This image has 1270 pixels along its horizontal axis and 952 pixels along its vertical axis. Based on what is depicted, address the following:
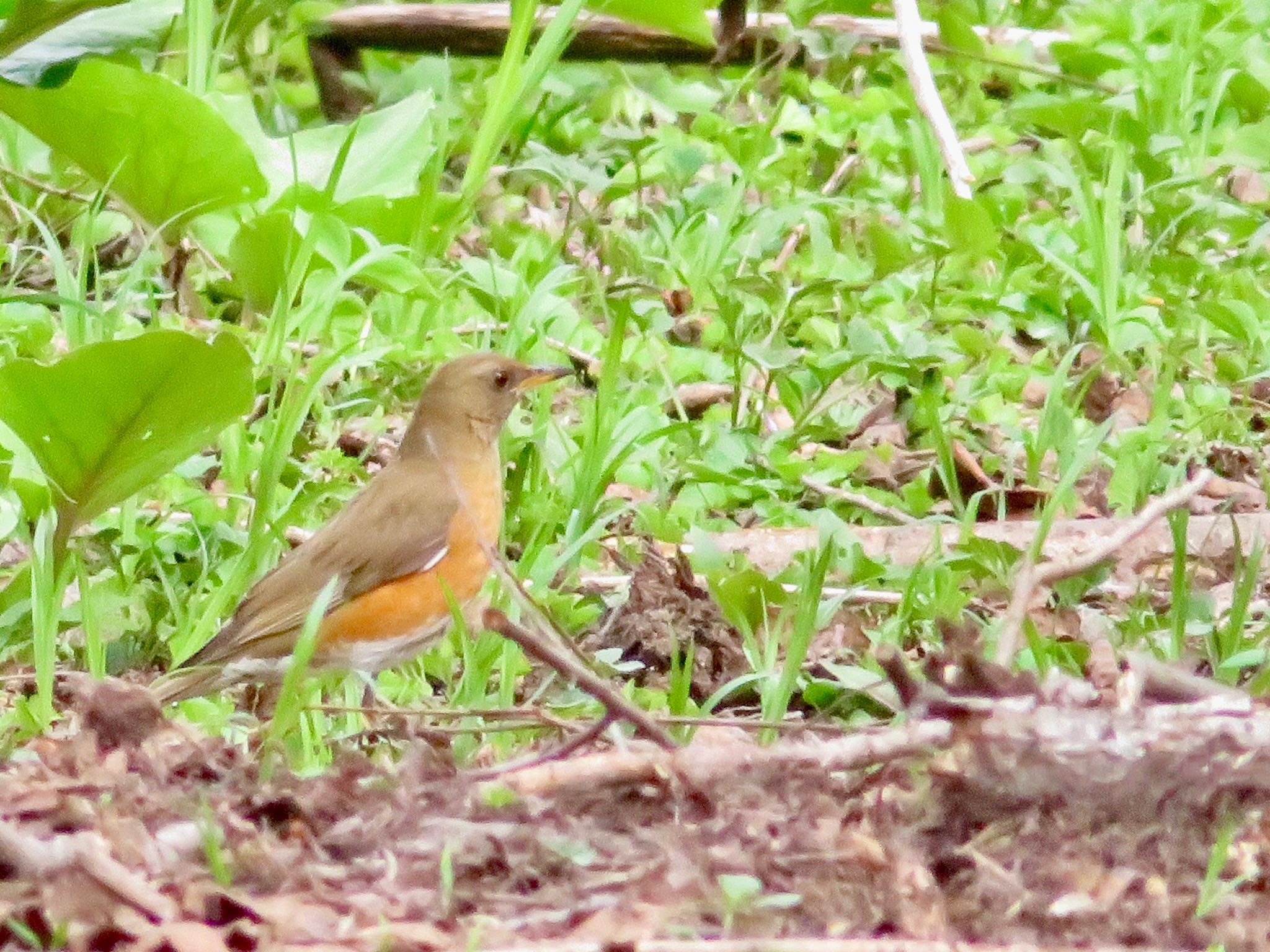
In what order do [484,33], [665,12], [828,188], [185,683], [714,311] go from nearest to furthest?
[185,683]
[714,311]
[665,12]
[828,188]
[484,33]

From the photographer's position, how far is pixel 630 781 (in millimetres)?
2889

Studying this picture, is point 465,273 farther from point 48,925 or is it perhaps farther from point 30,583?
point 48,925

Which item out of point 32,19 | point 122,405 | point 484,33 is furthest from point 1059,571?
point 484,33

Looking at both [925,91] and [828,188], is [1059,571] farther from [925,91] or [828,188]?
[828,188]

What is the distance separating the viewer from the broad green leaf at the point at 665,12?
732 cm

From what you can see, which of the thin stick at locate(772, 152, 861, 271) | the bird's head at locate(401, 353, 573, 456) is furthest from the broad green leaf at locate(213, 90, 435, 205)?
the thin stick at locate(772, 152, 861, 271)

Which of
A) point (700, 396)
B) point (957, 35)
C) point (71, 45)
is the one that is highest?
point (71, 45)

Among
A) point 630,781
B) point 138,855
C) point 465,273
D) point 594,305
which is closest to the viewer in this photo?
point 138,855

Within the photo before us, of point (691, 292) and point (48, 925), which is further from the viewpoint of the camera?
point (691, 292)

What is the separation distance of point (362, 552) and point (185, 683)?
0.73 meters

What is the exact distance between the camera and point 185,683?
14.7 feet

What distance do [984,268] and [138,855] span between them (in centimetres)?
493

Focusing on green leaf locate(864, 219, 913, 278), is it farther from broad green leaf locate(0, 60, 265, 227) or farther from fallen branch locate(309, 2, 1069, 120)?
broad green leaf locate(0, 60, 265, 227)

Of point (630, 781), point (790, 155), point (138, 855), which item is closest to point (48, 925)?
point (138, 855)
